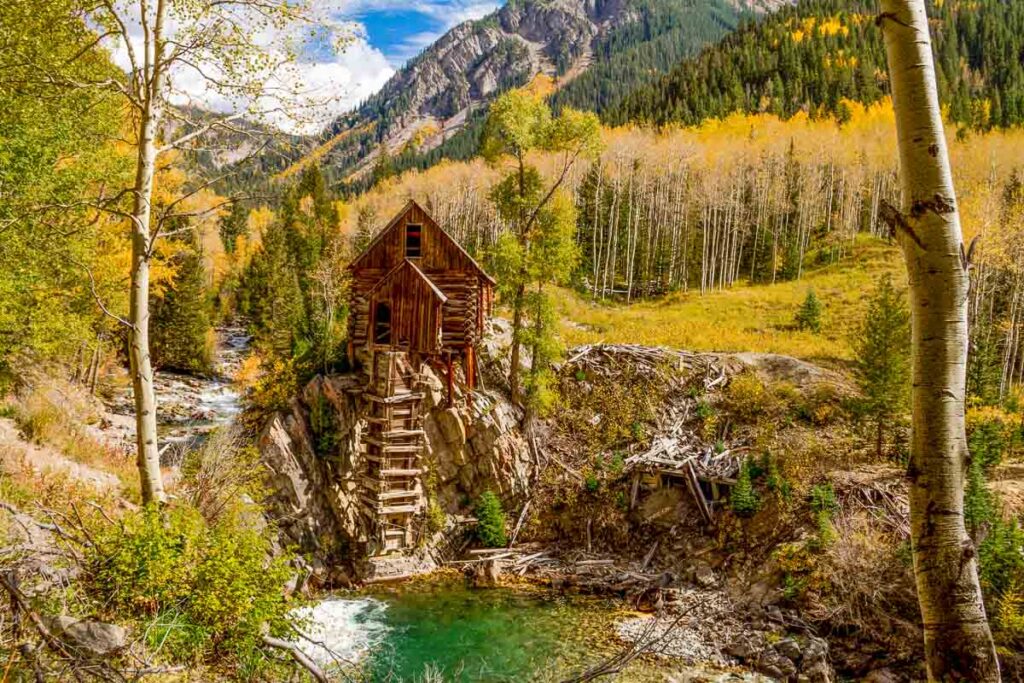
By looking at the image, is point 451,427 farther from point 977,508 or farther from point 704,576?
point 977,508

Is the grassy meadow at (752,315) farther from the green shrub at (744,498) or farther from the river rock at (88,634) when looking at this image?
the river rock at (88,634)

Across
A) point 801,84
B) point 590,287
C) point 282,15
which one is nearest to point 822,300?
point 590,287

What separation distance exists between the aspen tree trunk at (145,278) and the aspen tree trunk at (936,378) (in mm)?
8212

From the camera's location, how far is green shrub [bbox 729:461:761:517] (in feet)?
62.1

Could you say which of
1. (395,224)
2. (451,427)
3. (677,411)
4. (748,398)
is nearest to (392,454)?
(451,427)

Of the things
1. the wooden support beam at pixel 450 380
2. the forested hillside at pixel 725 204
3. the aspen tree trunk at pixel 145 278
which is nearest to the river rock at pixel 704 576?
the wooden support beam at pixel 450 380

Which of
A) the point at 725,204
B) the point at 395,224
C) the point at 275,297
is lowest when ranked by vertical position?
the point at 275,297

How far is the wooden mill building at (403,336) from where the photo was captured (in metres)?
20.5

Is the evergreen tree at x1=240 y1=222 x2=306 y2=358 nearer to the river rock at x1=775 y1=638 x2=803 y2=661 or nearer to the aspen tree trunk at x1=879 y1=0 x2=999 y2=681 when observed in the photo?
the river rock at x1=775 y1=638 x2=803 y2=661

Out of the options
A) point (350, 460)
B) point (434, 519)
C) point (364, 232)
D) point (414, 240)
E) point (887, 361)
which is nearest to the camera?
point (887, 361)

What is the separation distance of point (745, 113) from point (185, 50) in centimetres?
8466

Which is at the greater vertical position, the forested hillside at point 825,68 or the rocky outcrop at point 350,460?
the forested hillside at point 825,68

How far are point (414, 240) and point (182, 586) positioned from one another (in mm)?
16796

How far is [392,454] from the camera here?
67.4ft
